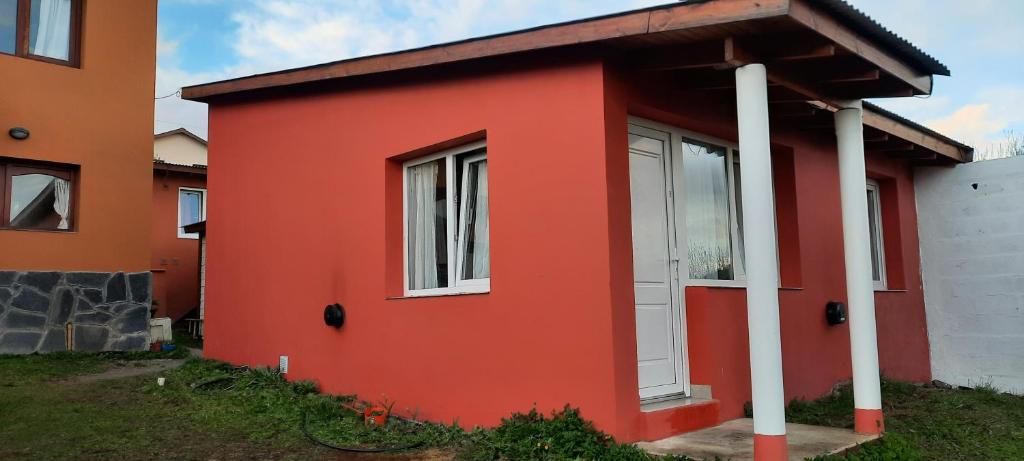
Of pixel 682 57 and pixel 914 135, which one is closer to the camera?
pixel 682 57

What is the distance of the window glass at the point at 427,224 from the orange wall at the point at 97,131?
5469mm

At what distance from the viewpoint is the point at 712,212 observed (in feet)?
22.1

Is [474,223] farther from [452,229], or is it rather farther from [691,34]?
[691,34]

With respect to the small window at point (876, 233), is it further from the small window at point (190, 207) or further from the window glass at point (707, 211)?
the small window at point (190, 207)

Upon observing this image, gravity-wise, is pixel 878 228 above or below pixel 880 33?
below

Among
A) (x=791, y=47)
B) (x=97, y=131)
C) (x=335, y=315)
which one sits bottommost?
(x=335, y=315)

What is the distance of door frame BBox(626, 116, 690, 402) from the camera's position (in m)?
5.95

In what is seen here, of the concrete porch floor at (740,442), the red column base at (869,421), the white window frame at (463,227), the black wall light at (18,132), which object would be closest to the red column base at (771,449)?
the concrete porch floor at (740,442)

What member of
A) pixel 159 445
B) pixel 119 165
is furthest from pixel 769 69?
pixel 119 165

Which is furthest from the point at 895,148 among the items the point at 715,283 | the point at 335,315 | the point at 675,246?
the point at 335,315

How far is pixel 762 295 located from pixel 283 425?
12.7ft

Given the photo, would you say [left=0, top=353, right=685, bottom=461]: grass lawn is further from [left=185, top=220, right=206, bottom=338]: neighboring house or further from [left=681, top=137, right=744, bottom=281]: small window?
[left=185, top=220, right=206, bottom=338]: neighboring house

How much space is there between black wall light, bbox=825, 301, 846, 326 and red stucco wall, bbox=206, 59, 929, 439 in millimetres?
99

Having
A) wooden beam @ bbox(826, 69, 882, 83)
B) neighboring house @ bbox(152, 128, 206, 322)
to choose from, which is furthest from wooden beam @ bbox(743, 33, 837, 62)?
neighboring house @ bbox(152, 128, 206, 322)
